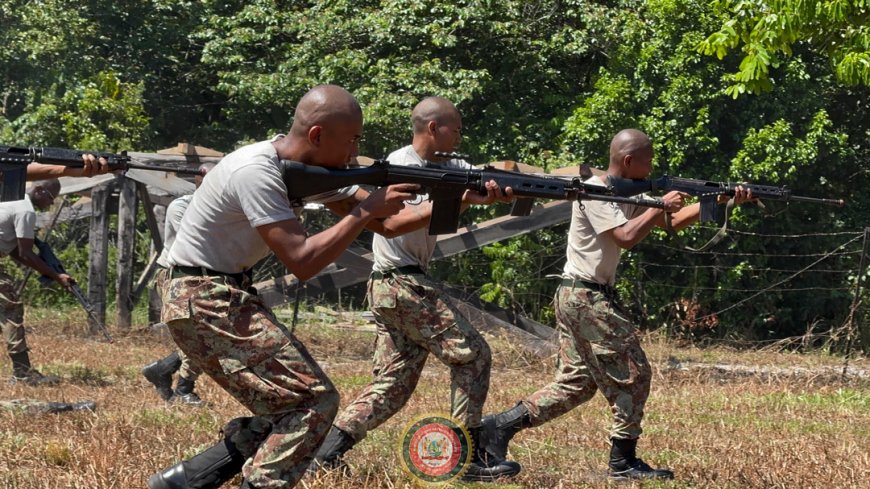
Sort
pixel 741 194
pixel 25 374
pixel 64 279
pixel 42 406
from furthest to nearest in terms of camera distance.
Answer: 1. pixel 64 279
2. pixel 25 374
3. pixel 42 406
4. pixel 741 194

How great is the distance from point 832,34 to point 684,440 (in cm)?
434

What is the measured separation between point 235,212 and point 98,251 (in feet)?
34.6

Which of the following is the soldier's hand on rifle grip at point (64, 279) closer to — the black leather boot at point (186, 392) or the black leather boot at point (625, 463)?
the black leather boot at point (186, 392)

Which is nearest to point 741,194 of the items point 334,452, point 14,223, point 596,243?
point 596,243

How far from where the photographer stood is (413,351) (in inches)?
251

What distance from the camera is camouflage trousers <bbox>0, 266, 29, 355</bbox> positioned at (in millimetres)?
10172

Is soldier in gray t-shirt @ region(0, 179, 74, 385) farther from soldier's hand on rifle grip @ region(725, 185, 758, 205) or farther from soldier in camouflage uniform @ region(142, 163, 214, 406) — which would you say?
soldier's hand on rifle grip @ region(725, 185, 758, 205)

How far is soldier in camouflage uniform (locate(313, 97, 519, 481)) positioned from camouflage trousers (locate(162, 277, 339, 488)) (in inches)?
56.6

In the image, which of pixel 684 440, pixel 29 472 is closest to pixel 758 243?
pixel 684 440

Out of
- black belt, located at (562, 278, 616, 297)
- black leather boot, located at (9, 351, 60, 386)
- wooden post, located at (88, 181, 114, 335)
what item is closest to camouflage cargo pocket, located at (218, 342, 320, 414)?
black belt, located at (562, 278, 616, 297)

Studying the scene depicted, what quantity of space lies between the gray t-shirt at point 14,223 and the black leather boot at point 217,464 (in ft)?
18.0

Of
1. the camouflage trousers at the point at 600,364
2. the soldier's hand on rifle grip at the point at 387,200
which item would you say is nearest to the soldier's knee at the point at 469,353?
the camouflage trousers at the point at 600,364

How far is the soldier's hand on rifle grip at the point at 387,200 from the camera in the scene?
470cm

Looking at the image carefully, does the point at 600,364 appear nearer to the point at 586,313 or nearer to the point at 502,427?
the point at 586,313
